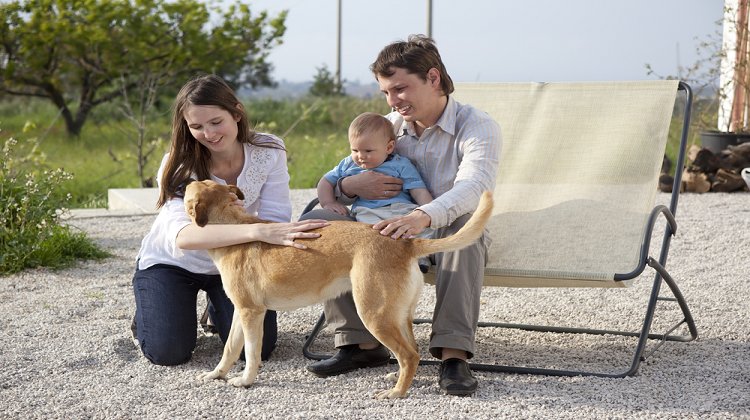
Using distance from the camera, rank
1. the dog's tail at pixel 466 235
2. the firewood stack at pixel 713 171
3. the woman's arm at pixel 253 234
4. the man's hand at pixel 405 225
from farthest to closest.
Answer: the firewood stack at pixel 713 171 → the woman's arm at pixel 253 234 → the man's hand at pixel 405 225 → the dog's tail at pixel 466 235

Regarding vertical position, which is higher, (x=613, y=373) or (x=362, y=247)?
(x=362, y=247)

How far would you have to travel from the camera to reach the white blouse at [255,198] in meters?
3.87

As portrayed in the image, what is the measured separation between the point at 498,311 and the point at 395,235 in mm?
1812

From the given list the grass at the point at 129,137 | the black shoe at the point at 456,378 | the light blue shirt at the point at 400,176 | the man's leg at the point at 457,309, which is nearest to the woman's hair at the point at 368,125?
the light blue shirt at the point at 400,176

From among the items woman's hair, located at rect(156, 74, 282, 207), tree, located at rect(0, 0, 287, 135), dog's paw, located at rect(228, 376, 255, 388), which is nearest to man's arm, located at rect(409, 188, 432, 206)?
woman's hair, located at rect(156, 74, 282, 207)

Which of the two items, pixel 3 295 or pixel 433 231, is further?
pixel 3 295

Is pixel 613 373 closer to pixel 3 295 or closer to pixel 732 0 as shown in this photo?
pixel 3 295

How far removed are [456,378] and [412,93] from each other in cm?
117

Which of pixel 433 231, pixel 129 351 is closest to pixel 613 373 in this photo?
pixel 433 231

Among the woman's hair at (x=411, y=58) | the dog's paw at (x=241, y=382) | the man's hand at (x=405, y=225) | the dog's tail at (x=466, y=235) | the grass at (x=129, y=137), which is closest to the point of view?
the dog's tail at (x=466, y=235)

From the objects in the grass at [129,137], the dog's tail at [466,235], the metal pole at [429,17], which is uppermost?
the metal pole at [429,17]

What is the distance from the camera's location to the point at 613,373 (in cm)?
363

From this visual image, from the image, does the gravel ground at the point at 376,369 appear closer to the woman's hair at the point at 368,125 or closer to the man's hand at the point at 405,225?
the man's hand at the point at 405,225

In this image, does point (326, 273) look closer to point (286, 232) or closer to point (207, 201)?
point (286, 232)
